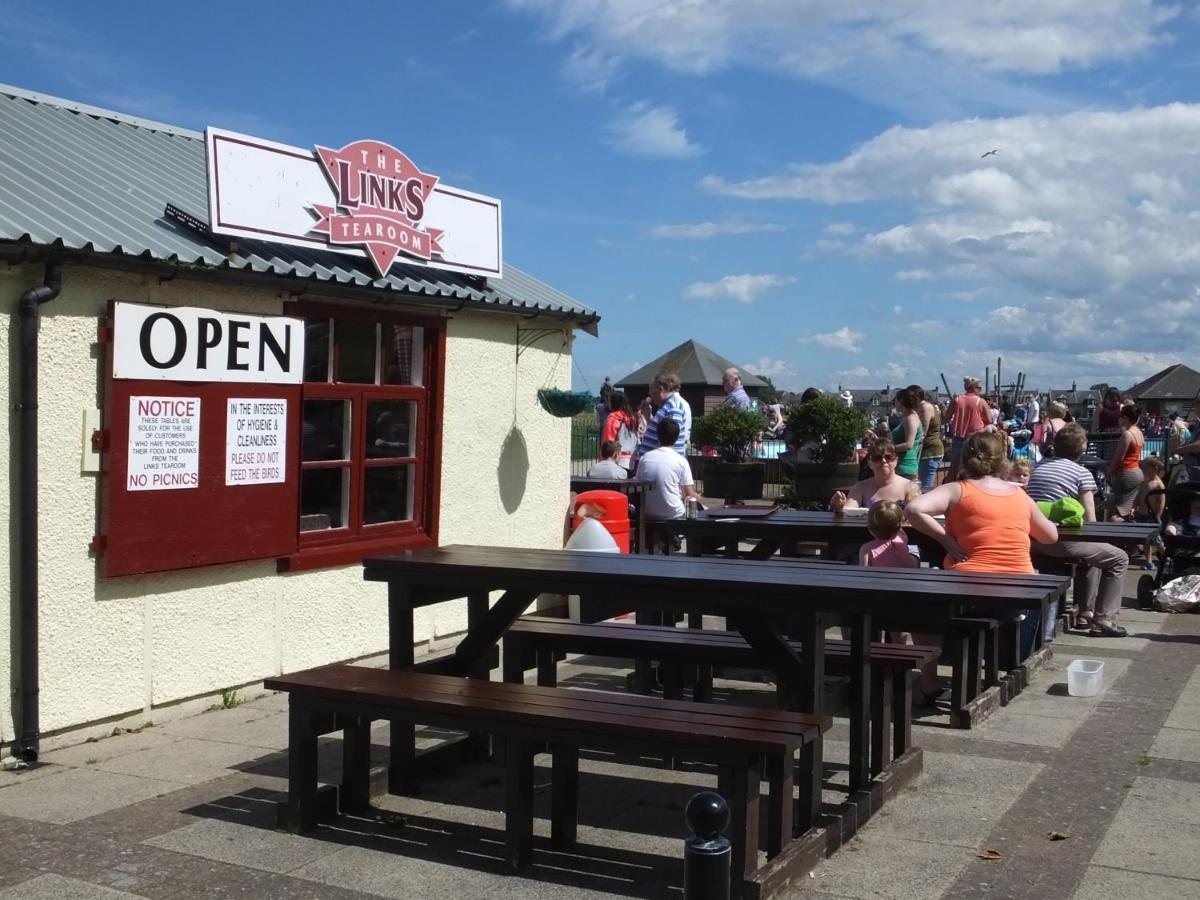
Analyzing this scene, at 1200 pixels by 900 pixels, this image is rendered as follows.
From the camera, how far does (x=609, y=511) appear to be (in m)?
10.2

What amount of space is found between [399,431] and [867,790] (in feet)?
15.2

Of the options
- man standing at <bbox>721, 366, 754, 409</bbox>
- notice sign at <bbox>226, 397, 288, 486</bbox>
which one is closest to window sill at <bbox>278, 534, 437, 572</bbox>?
notice sign at <bbox>226, 397, 288, 486</bbox>

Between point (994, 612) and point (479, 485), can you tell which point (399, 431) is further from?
point (994, 612)

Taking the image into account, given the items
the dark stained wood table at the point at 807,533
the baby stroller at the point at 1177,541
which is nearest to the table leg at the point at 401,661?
the dark stained wood table at the point at 807,533

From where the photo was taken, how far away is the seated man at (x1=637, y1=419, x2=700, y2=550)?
35.9 ft

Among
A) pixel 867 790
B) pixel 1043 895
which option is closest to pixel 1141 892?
pixel 1043 895

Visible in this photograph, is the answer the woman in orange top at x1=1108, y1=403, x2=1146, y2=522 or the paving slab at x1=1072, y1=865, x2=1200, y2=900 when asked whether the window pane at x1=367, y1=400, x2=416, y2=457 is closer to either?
the paving slab at x1=1072, y1=865, x2=1200, y2=900

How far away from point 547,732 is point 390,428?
4548 millimetres

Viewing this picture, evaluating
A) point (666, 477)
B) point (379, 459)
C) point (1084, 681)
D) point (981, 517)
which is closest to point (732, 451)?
point (666, 477)

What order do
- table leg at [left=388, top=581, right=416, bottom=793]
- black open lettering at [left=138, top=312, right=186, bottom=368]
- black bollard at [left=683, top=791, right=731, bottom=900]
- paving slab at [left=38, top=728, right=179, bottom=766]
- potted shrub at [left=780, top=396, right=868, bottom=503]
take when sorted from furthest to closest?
potted shrub at [left=780, top=396, right=868, bottom=503] < black open lettering at [left=138, top=312, right=186, bottom=368] < paving slab at [left=38, top=728, right=179, bottom=766] < table leg at [left=388, top=581, right=416, bottom=793] < black bollard at [left=683, top=791, right=731, bottom=900]

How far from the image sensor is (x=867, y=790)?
5.56 meters

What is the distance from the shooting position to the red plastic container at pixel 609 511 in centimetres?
1020

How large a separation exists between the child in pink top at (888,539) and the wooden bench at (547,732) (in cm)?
294

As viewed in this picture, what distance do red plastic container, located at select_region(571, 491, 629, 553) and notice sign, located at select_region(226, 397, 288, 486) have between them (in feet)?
9.76
